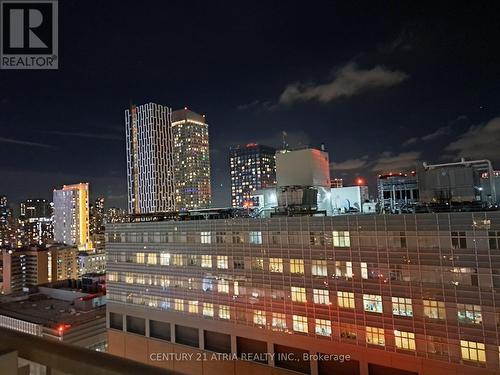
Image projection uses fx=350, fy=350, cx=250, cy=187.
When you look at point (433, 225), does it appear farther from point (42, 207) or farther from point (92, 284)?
point (42, 207)

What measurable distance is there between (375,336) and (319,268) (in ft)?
18.7

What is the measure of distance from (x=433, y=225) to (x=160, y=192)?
365ft

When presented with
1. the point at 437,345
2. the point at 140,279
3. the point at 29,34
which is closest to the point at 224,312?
the point at 140,279

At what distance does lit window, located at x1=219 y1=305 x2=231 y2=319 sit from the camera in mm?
29984

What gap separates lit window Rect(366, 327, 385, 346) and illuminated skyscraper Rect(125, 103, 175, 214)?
353 ft

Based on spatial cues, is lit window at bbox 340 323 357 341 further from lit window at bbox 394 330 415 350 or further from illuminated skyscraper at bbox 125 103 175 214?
illuminated skyscraper at bbox 125 103 175 214

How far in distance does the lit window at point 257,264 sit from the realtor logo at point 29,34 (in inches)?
820

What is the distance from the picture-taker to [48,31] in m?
12.5

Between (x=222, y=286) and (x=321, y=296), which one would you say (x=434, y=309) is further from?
(x=222, y=286)

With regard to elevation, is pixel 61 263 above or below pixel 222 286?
below

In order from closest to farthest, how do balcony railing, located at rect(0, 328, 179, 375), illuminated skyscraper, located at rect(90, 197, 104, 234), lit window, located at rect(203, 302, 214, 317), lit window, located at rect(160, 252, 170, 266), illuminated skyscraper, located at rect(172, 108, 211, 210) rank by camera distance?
balcony railing, located at rect(0, 328, 179, 375)
lit window, located at rect(203, 302, 214, 317)
lit window, located at rect(160, 252, 170, 266)
illuminated skyscraper, located at rect(172, 108, 211, 210)
illuminated skyscraper, located at rect(90, 197, 104, 234)

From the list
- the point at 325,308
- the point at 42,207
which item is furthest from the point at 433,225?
the point at 42,207

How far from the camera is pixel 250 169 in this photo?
129250 millimetres

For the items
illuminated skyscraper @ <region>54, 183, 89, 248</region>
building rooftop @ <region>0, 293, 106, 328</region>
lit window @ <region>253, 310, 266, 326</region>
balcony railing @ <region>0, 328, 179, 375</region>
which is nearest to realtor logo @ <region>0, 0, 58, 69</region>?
balcony railing @ <region>0, 328, 179, 375</region>
